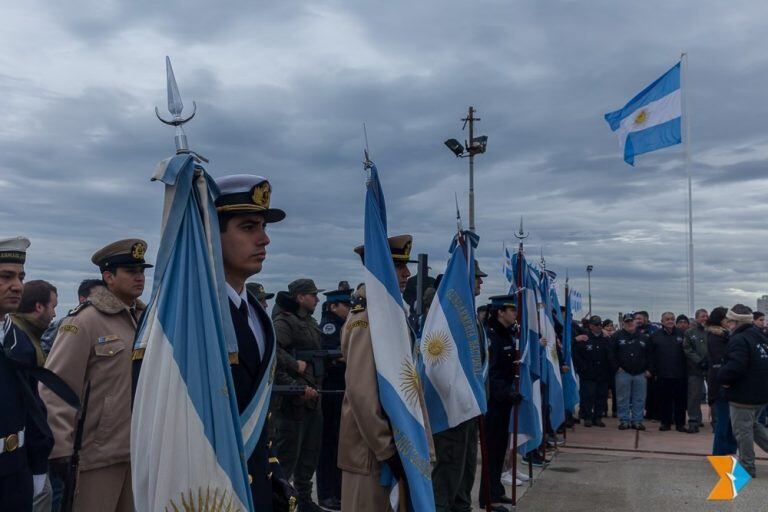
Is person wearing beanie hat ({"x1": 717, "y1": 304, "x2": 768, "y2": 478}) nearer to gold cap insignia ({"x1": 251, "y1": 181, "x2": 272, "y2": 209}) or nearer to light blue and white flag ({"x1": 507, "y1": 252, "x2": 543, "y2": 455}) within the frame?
light blue and white flag ({"x1": 507, "y1": 252, "x2": 543, "y2": 455})

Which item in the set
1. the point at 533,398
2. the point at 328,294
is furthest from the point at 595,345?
the point at 328,294

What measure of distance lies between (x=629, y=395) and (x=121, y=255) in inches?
443

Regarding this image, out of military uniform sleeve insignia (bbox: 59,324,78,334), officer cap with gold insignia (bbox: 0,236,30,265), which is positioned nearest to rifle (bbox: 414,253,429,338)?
military uniform sleeve insignia (bbox: 59,324,78,334)

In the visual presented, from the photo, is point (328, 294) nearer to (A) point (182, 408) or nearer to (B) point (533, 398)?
(B) point (533, 398)

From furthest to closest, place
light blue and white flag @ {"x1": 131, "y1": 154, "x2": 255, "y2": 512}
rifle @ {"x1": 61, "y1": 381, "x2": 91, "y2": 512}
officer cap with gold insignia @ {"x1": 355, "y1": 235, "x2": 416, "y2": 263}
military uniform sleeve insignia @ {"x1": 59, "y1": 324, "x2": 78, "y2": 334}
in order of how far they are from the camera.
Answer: officer cap with gold insignia @ {"x1": 355, "y1": 235, "x2": 416, "y2": 263} → military uniform sleeve insignia @ {"x1": 59, "y1": 324, "x2": 78, "y2": 334} → rifle @ {"x1": 61, "y1": 381, "x2": 91, "y2": 512} → light blue and white flag @ {"x1": 131, "y1": 154, "x2": 255, "y2": 512}

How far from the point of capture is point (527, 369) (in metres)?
7.46

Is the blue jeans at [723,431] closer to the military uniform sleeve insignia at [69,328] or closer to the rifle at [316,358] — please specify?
the rifle at [316,358]

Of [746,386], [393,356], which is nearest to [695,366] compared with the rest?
[746,386]

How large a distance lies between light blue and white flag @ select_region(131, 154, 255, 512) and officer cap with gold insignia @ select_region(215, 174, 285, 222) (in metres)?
0.24

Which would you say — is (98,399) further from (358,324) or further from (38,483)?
(358,324)

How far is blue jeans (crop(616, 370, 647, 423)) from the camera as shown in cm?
1326

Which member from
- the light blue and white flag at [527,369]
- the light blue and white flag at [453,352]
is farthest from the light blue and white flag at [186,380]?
the light blue and white flag at [527,369]

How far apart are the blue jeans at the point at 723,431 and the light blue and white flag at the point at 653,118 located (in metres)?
6.47

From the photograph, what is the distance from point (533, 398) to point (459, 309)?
2.23 metres
